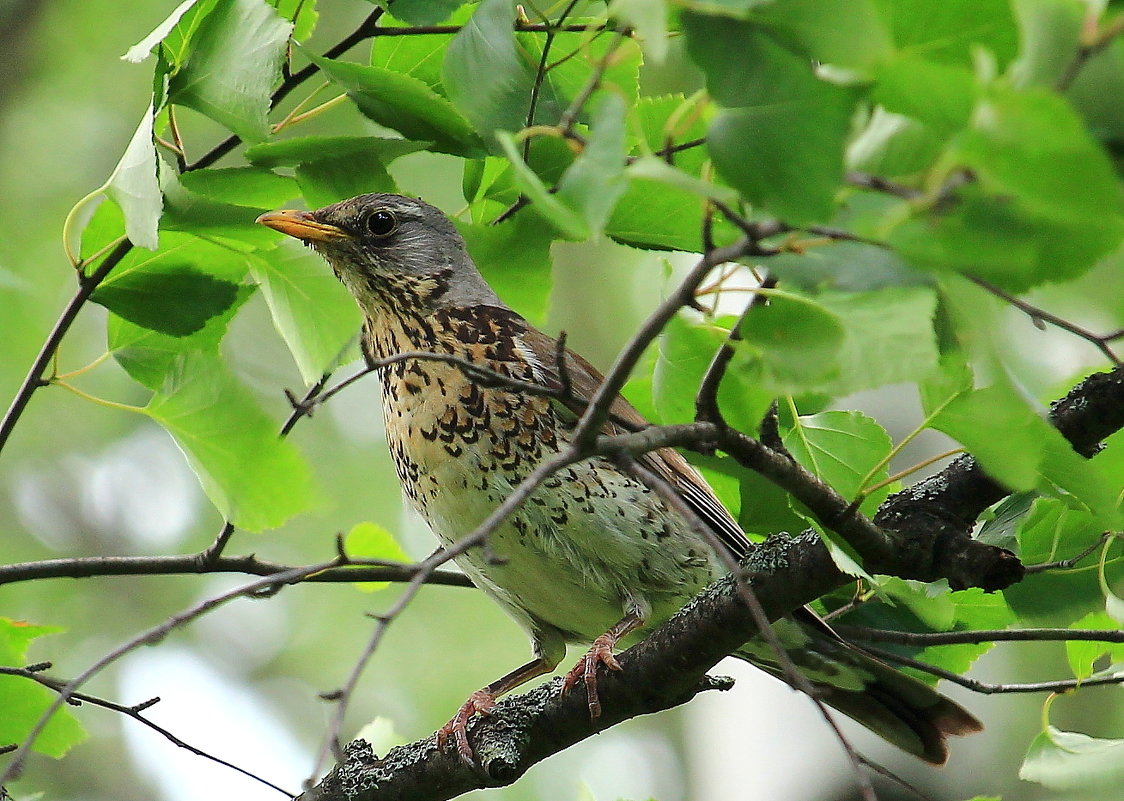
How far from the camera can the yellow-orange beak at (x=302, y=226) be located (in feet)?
10.0

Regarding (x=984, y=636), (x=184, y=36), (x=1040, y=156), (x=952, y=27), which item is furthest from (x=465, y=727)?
(x=1040, y=156)

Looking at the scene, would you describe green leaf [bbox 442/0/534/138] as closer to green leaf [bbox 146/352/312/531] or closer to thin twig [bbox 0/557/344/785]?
green leaf [bbox 146/352/312/531]

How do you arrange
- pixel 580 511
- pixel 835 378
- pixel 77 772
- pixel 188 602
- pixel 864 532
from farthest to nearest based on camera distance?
pixel 188 602 < pixel 77 772 < pixel 580 511 < pixel 864 532 < pixel 835 378

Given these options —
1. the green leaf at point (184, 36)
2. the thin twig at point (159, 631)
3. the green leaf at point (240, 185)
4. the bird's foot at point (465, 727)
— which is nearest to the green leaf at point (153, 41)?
the green leaf at point (184, 36)

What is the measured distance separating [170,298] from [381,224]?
121 centimetres

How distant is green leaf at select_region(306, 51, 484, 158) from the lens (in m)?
2.28

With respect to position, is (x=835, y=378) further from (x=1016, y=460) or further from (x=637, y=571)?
(x=637, y=571)

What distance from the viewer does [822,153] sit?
1.26 metres

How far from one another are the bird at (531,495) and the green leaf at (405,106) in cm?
58

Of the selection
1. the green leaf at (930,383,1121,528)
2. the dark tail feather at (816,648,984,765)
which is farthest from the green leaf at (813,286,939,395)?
the dark tail feather at (816,648,984,765)

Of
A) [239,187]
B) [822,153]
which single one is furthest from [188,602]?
[822,153]

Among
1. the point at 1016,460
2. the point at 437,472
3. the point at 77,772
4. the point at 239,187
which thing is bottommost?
the point at 1016,460

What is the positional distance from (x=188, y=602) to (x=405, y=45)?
23.4 ft

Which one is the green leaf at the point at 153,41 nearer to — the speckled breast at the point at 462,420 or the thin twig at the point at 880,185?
the speckled breast at the point at 462,420
